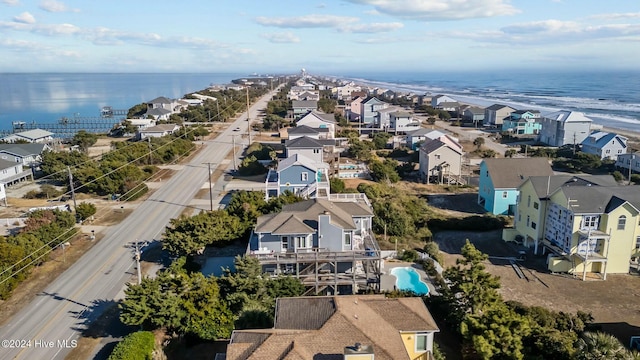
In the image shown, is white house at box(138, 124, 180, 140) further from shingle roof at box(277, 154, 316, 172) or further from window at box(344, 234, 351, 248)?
window at box(344, 234, 351, 248)

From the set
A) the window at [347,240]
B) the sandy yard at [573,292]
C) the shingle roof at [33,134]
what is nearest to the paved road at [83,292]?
the window at [347,240]

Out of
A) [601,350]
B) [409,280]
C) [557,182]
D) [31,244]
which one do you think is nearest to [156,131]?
[31,244]

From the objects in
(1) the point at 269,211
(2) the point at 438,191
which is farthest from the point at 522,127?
(1) the point at 269,211

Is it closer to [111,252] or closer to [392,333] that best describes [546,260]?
[392,333]

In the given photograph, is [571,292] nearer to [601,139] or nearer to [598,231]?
[598,231]

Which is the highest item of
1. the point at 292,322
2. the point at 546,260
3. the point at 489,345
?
the point at 292,322

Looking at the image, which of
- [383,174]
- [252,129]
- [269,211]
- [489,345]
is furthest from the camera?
[252,129]

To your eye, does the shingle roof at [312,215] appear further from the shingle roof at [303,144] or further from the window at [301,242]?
the shingle roof at [303,144]
